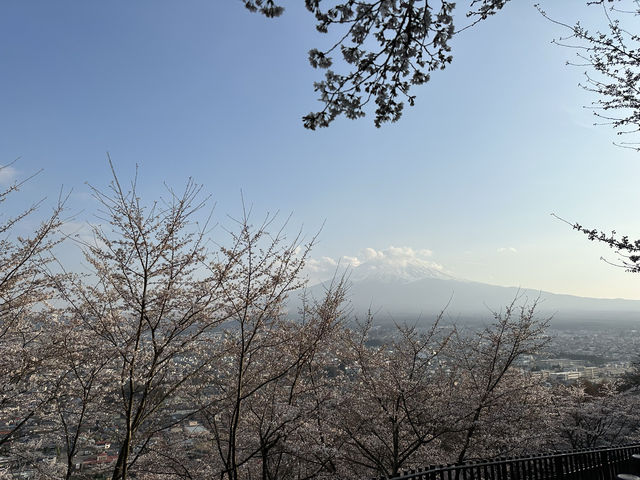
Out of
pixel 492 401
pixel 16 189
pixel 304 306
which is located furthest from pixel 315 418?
pixel 16 189

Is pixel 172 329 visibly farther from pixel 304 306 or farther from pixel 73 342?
pixel 304 306

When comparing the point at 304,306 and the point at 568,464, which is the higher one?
the point at 304,306

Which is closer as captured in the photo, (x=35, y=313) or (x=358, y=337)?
(x=35, y=313)

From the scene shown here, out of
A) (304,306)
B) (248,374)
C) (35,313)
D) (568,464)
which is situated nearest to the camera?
(568,464)

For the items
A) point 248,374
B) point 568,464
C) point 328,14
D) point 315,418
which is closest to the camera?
point 328,14

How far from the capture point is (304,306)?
35.7 ft

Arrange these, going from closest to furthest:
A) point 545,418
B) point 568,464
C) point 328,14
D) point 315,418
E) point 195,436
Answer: point 328,14 < point 568,464 < point 315,418 < point 195,436 < point 545,418

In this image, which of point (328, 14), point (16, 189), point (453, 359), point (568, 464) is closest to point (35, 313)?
point (16, 189)

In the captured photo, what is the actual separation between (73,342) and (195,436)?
472 cm

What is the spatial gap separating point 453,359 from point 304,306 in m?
6.29

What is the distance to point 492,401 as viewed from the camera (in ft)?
32.8

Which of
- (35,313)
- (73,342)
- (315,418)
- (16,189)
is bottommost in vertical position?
(315,418)

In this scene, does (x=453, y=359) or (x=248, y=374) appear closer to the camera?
(x=248, y=374)

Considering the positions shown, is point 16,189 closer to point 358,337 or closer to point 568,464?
point 358,337
